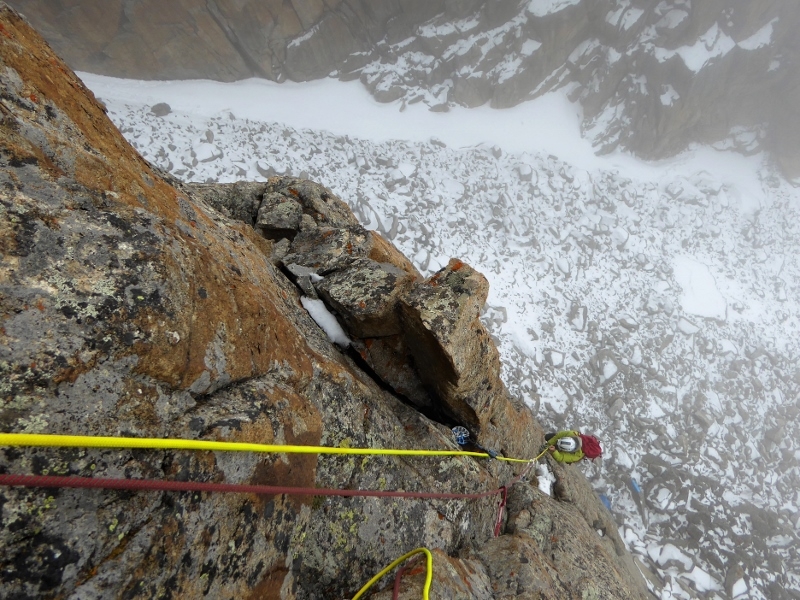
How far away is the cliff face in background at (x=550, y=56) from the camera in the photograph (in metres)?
15.9

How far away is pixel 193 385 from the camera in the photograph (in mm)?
2273

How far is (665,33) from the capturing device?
1988 centimetres

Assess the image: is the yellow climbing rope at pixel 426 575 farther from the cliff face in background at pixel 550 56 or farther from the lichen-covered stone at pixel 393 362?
the cliff face in background at pixel 550 56

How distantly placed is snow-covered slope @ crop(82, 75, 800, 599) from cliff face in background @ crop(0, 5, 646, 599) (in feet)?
25.2

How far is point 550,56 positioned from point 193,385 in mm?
24335

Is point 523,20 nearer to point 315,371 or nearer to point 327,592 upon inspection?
point 315,371

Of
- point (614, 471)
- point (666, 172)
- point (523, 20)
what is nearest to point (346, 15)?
point (523, 20)

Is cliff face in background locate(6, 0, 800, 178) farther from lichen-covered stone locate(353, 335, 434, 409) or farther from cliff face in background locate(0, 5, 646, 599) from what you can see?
lichen-covered stone locate(353, 335, 434, 409)

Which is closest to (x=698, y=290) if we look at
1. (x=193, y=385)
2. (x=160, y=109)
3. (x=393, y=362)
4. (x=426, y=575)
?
(x=393, y=362)

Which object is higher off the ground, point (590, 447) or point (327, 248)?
point (327, 248)

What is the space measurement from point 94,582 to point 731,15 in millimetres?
29918

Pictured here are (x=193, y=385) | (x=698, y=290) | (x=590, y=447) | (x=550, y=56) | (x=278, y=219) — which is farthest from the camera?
(x=550, y=56)

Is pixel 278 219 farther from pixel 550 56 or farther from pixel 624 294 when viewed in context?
pixel 550 56

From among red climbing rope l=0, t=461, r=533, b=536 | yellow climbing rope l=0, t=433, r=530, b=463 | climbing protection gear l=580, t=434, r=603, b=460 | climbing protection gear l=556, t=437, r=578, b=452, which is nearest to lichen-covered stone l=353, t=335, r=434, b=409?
red climbing rope l=0, t=461, r=533, b=536
